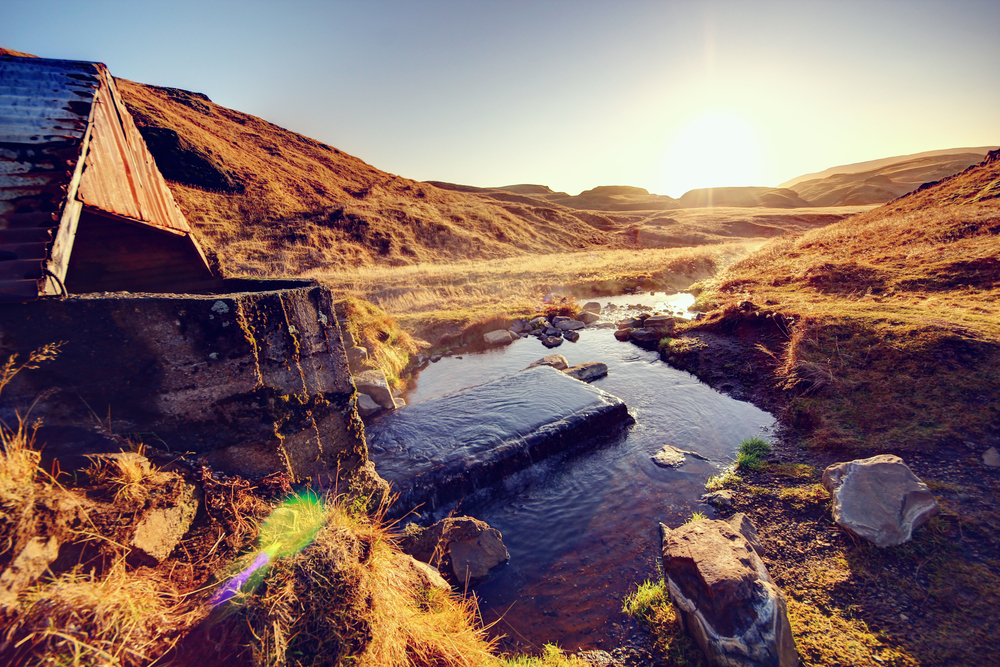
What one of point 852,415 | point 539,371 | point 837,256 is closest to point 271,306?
point 539,371

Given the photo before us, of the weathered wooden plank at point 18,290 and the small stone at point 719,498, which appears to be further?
the small stone at point 719,498

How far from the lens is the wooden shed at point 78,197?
305cm

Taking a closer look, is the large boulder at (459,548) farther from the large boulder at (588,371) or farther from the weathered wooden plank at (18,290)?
the large boulder at (588,371)

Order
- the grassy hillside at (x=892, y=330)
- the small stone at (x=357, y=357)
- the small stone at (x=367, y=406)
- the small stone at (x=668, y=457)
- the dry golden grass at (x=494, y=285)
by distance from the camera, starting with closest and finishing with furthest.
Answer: the grassy hillside at (x=892, y=330)
the small stone at (x=668, y=457)
the small stone at (x=367, y=406)
the small stone at (x=357, y=357)
the dry golden grass at (x=494, y=285)

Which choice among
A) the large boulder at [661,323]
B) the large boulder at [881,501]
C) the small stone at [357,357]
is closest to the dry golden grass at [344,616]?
the large boulder at [881,501]

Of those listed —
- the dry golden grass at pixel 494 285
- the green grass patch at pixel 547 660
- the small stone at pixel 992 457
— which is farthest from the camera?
the dry golden grass at pixel 494 285

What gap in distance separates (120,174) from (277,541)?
15.6ft

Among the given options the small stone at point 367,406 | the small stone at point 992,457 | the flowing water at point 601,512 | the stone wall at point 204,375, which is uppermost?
the stone wall at point 204,375

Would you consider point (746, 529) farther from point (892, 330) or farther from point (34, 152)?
point (34, 152)

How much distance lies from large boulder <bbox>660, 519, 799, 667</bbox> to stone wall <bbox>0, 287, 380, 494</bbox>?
4.47 metres

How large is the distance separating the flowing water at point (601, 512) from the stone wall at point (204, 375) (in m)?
2.96

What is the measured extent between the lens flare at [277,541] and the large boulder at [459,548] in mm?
1860

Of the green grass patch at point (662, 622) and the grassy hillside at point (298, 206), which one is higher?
the grassy hillside at point (298, 206)

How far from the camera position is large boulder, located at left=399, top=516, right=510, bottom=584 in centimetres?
518
